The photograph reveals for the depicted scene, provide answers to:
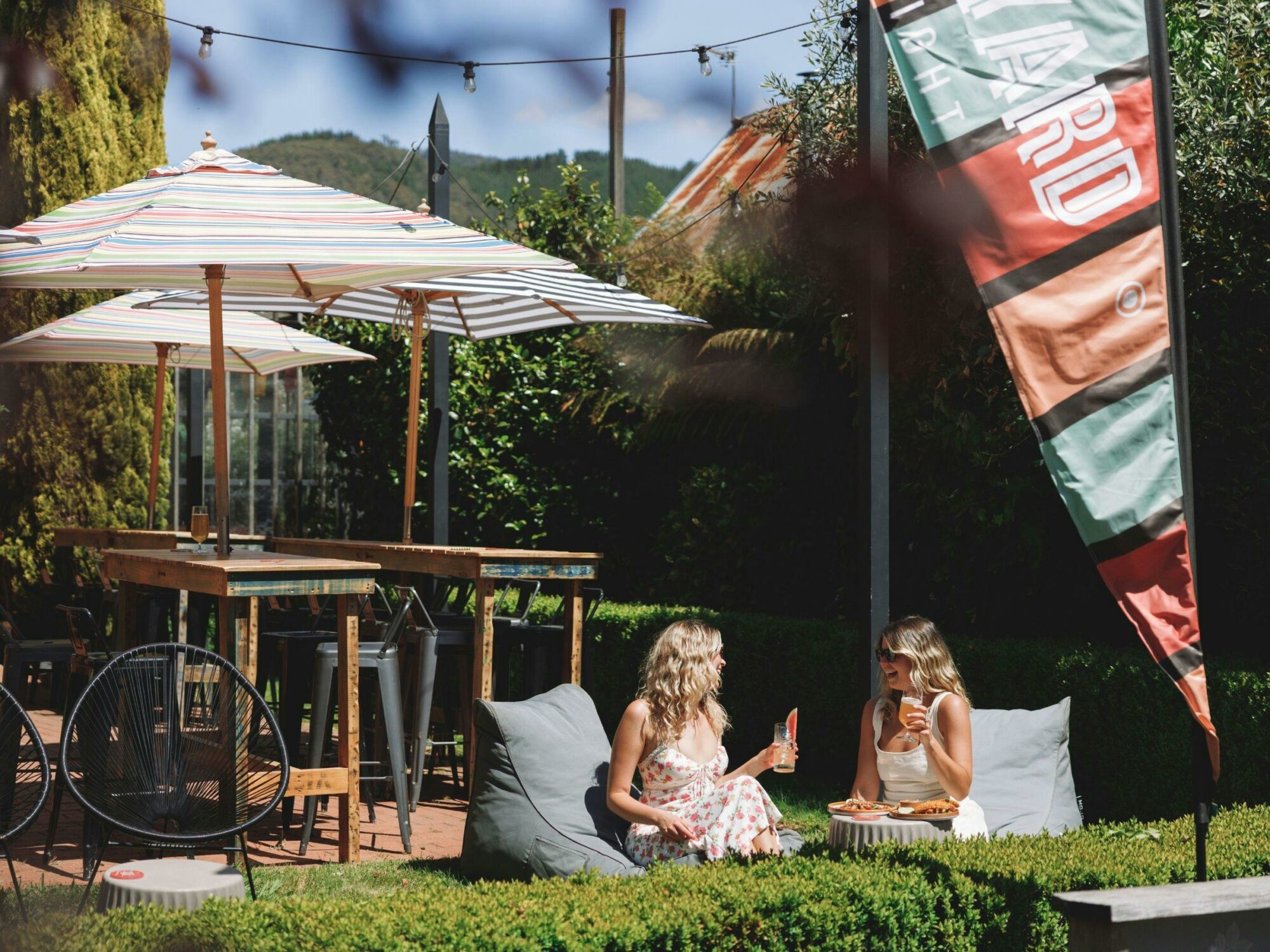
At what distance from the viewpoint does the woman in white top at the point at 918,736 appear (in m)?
4.29

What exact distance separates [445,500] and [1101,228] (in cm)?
645

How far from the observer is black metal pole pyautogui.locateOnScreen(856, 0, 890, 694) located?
15.6ft

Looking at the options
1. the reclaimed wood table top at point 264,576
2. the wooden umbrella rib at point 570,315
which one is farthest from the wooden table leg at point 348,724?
the wooden umbrella rib at point 570,315

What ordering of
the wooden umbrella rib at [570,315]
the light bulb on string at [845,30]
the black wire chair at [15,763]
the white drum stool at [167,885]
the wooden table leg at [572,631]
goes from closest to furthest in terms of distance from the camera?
the white drum stool at [167,885], the black wire chair at [15,763], the wooden table leg at [572,631], the light bulb on string at [845,30], the wooden umbrella rib at [570,315]

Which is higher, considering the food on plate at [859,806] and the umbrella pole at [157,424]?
the umbrella pole at [157,424]

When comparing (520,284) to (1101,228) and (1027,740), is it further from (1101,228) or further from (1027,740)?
(1101,228)

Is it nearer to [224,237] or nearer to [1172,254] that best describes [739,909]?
[1172,254]

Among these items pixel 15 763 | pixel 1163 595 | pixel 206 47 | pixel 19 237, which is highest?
pixel 19 237

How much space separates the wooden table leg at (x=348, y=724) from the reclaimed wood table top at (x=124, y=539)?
348cm

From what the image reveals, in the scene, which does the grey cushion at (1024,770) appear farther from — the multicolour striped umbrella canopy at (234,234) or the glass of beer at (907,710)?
the multicolour striped umbrella canopy at (234,234)

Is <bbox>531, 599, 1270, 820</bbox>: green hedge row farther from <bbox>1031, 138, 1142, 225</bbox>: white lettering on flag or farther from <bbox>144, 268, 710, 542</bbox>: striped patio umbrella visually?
<bbox>1031, 138, 1142, 225</bbox>: white lettering on flag

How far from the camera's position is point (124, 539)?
8.81 metres

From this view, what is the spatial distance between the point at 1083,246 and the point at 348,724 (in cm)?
325

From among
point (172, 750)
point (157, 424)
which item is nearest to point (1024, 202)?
point (172, 750)
